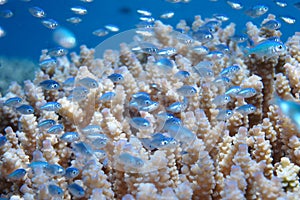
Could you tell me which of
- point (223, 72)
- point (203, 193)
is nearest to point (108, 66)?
point (223, 72)

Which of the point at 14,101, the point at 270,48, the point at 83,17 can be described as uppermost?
the point at 270,48

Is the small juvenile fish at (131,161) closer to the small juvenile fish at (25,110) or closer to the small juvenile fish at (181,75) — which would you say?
the small juvenile fish at (181,75)

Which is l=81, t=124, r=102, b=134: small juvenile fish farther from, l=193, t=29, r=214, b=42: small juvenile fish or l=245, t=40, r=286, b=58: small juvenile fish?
l=193, t=29, r=214, b=42: small juvenile fish

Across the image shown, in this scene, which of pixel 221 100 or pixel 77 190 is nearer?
pixel 77 190

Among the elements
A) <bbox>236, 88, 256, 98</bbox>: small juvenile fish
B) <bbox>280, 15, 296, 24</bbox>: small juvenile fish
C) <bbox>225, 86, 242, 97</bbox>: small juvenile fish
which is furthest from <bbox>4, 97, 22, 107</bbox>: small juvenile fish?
<bbox>280, 15, 296, 24</bbox>: small juvenile fish

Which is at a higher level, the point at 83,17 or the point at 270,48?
the point at 270,48

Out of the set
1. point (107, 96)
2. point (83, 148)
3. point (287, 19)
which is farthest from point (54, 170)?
point (287, 19)

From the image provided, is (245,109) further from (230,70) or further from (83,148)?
(83,148)
